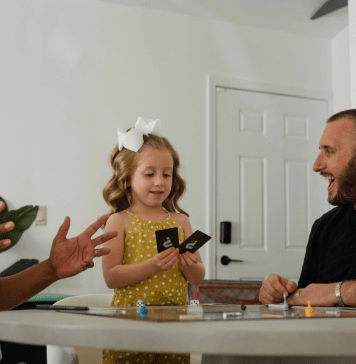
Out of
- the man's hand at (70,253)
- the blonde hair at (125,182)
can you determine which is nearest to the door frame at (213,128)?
the blonde hair at (125,182)

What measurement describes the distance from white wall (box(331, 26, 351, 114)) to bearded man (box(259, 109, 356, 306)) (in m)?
2.58

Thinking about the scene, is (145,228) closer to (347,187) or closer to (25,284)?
(25,284)

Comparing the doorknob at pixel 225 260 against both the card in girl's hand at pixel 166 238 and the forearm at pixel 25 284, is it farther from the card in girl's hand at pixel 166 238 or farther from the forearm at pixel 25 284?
the forearm at pixel 25 284

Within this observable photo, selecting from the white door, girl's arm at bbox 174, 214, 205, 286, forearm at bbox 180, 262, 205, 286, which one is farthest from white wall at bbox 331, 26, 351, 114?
forearm at bbox 180, 262, 205, 286

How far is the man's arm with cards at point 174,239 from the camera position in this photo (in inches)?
50.9

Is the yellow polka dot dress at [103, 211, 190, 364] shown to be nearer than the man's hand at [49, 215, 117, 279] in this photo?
No

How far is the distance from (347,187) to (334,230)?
0.60ft

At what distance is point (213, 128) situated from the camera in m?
3.92

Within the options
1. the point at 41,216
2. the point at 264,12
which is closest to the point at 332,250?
the point at 41,216

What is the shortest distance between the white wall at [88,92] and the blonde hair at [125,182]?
5.56 ft

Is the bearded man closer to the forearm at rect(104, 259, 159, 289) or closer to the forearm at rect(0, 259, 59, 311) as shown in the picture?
the forearm at rect(104, 259, 159, 289)

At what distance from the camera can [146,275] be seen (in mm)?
1438

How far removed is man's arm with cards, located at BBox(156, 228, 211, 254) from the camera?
4.24ft

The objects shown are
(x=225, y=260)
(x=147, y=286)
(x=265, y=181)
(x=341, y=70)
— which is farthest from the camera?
(x=341, y=70)
